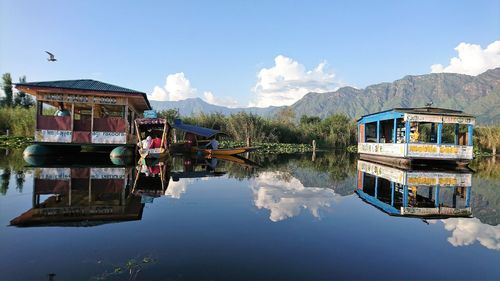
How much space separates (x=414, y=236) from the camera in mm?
4719

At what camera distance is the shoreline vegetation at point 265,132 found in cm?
2841

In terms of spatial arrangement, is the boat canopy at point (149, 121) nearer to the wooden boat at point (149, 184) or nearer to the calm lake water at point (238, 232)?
the wooden boat at point (149, 184)

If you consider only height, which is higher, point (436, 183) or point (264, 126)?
point (264, 126)

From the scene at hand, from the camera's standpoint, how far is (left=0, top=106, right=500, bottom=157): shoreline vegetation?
28.4m

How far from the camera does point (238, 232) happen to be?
4.57 metres

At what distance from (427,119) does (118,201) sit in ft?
51.4

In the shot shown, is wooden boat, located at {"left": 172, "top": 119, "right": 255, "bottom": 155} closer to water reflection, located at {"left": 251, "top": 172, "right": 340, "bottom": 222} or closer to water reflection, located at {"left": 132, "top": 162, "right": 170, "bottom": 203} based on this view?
water reflection, located at {"left": 132, "top": 162, "right": 170, "bottom": 203}

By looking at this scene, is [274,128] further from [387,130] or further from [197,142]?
[387,130]

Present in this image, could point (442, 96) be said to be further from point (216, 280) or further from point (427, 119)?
point (216, 280)

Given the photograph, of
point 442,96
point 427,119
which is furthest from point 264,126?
point 442,96

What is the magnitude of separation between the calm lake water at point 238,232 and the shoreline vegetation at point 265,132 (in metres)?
19.4

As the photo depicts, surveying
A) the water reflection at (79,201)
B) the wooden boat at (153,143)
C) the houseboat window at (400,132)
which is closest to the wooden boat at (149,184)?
the water reflection at (79,201)

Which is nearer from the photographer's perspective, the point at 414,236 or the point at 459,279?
the point at 459,279

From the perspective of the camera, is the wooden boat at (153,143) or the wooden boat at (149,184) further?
the wooden boat at (153,143)
